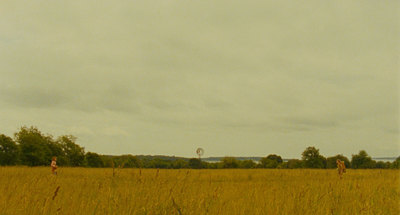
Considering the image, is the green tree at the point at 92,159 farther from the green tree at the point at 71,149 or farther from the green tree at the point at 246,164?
the green tree at the point at 246,164

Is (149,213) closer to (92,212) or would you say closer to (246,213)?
(92,212)

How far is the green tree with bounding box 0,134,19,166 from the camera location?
58422 millimetres

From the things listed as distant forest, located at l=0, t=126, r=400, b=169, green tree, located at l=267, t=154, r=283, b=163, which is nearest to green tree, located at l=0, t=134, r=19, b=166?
distant forest, located at l=0, t=126, r=400, b=169

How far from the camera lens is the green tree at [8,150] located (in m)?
58.4

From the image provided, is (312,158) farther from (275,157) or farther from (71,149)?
(71,149)

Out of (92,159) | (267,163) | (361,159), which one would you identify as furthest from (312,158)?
(92,159)

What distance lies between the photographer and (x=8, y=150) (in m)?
60.2

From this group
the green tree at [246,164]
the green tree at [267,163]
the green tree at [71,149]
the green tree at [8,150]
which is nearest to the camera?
the green tree at [8,150]

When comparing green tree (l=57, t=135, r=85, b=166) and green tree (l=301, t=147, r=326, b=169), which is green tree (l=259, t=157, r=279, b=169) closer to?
green tree (l=301, t=147, r=326, b=169)

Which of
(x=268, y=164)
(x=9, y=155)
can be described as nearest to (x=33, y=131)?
(x=9, y=155)

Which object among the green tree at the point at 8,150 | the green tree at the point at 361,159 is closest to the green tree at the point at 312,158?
the green tree at the point at 361,159

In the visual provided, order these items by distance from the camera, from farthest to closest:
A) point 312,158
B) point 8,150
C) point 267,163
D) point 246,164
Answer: point 267,163 → point 246,164 → point 312,158 → point 8,150

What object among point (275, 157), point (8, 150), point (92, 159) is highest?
point (275, 157)

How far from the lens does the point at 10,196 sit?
513 cm
